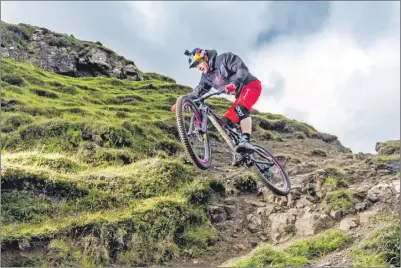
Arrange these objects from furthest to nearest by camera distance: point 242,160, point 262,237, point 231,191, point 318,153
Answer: point 318,153 < point 231,191 < point 262,237 < point 242,160

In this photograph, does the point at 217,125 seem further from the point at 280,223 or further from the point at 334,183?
the point at 334,183

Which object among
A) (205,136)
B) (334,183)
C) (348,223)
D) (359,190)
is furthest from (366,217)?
(205,136)

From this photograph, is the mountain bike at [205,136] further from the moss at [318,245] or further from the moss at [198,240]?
the moss at [198,240]

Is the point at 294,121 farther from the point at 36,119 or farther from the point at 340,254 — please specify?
the point at 340,254

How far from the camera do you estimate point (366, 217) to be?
15.5m

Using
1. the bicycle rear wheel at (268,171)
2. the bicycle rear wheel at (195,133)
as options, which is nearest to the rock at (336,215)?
the bicycle rear wheel at (268,171)

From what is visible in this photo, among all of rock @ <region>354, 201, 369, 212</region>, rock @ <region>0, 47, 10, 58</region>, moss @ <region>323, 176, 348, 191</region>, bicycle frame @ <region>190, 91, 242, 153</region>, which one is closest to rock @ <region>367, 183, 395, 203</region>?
rock @ <region>354, 201, 369, 212</region>

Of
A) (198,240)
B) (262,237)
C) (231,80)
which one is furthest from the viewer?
(262,237)

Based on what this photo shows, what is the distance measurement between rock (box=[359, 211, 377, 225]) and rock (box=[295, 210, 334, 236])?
2.81ft

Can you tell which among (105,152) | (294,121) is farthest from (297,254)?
(294,121)

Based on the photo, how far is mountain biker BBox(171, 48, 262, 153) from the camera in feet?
38.4

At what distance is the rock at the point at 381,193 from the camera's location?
16.3 metres

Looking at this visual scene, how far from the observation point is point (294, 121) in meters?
38.3

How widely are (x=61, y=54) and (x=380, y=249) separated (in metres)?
48.6
